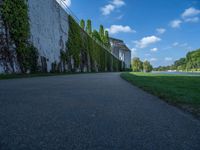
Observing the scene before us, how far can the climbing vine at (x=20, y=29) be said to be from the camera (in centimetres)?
1238

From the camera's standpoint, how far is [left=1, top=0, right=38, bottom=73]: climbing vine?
12375mm

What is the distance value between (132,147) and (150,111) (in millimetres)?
1643

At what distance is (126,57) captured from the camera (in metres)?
89.0

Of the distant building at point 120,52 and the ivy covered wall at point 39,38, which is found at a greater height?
the distant building at point 120,52

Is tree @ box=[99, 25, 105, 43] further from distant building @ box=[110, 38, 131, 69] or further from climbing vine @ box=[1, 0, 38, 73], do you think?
climbing vine @ box=[1, 0, 38, 73]

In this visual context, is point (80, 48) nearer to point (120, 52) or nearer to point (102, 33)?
point (102, 33)

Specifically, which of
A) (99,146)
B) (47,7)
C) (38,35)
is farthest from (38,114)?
(47,7)

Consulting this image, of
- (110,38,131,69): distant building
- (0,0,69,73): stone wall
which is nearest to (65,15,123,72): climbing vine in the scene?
(0,0,69,73): stone wall

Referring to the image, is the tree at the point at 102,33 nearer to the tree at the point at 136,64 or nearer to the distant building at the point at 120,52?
the distant building at the point at 120,52

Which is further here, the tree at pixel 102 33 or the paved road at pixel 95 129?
the tree at pixel 102 33

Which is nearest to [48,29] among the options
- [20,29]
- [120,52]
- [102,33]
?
[20,29]

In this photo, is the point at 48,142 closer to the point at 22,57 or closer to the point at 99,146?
the point at 99,146

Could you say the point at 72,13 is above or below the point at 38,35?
above

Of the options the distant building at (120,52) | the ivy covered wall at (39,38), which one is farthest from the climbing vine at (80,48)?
the distant building at (120,52)
